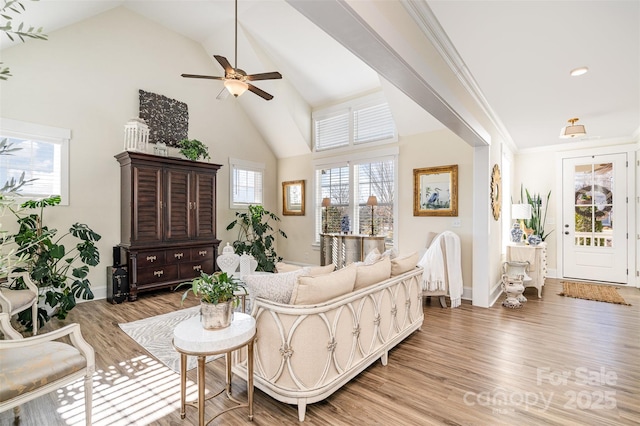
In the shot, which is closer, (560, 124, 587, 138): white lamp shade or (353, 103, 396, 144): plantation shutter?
(560, 124, 587, 138): white lamp shade

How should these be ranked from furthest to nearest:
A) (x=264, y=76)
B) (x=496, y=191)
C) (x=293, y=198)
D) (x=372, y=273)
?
(x=293, y=198) → (x=496, y=191) → (x=264, y=76) → (x=372, y=273)

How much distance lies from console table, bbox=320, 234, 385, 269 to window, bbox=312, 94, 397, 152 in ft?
6.09

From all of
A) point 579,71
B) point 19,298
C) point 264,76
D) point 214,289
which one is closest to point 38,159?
point 19,298

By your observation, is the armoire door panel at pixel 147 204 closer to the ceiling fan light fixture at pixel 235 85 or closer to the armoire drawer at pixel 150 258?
the armoire drawer at pixel 150 258

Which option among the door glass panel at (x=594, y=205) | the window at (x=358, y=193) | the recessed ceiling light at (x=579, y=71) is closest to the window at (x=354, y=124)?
the window at (x=358, y=193)

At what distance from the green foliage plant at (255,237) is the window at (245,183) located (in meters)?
0.27

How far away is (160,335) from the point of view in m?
3.22

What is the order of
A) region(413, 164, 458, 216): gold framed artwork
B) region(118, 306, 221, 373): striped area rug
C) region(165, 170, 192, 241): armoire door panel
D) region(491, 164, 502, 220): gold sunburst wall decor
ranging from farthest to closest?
region(165, 170, 192, 241): armoire door panel, region(413, 164, 458, 216): gold framed artwork, region(491, 164, 502, 220): gold sunburst wall decor, region(118, 306, 221, 373): striped area rug

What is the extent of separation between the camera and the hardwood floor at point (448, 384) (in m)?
1.97

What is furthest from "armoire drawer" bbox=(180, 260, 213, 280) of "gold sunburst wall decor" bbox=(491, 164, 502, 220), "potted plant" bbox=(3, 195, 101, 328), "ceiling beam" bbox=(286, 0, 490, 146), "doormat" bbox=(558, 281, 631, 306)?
"doormat" bbox=(558, 281, 631, 306)

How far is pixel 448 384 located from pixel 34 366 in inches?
104

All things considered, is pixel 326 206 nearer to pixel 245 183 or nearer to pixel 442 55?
pixel 245 183

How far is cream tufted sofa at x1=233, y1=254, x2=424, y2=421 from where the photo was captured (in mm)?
1958

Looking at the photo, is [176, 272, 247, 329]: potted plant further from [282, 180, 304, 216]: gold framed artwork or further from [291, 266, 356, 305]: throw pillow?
[282, 180, 304, 216]: gold framed artwork
